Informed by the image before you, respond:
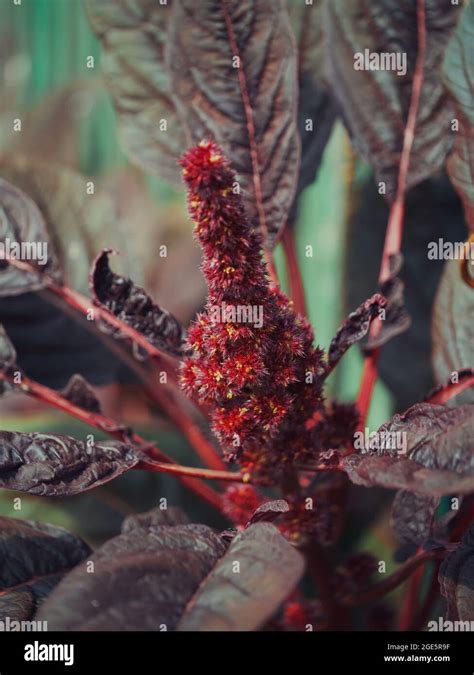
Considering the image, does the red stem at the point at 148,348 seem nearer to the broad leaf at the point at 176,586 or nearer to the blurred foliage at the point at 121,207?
the blurred foliage at the point at 121,207

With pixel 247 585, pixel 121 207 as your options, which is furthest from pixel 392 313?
pixel 121 207

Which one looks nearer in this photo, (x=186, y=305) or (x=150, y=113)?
(x=150, y=113)

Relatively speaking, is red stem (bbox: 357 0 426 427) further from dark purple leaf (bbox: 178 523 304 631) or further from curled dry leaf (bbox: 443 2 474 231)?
dark purple leaf (bbox: 178 523 304 631)

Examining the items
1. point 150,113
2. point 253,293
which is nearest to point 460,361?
point 253,293

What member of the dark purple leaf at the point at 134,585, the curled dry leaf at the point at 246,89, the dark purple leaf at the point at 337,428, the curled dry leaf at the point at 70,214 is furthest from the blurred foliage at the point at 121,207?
the dark purple leaf at the point at 134,585
